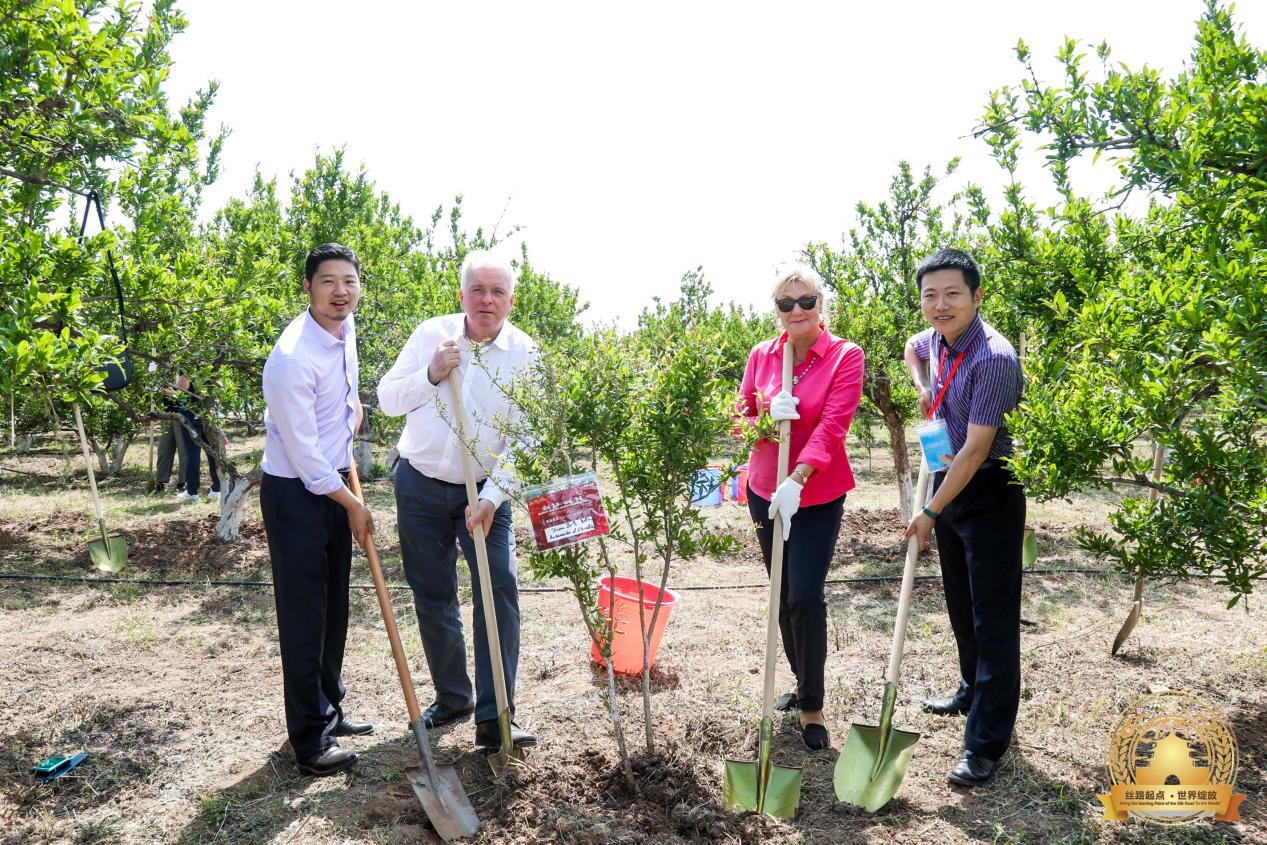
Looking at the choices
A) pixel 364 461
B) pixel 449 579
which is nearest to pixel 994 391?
pixel 449 579

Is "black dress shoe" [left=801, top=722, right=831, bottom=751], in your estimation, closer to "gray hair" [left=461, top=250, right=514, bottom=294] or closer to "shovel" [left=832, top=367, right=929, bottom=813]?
"shovel" [left=832, top=367, right=929, bottom=813]

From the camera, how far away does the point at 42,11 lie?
3514mm

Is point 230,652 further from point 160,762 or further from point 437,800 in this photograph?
point 437,800

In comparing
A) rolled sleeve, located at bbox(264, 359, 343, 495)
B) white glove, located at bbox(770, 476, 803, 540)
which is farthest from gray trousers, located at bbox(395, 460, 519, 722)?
white glove, located at bbox(770, 476, 803, 540)

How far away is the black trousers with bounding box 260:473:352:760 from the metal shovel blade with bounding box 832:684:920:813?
7.24 feet

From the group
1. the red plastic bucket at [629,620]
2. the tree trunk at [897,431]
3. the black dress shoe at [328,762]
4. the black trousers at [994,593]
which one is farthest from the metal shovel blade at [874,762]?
the tree trunk at [897,431]

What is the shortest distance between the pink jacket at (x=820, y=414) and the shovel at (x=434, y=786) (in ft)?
5.55

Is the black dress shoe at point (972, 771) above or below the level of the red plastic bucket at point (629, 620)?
below

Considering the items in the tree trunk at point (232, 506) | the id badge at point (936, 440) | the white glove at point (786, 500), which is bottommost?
the tree trunk at point (232, 506)

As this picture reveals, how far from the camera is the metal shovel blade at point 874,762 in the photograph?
125 inches

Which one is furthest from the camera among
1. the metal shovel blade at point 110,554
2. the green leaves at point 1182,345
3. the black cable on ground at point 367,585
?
the metal shovel blade at point 110,554

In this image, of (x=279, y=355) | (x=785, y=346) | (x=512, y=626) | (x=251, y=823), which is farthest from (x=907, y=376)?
(x=251, y=823)

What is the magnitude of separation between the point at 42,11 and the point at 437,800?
368 centimetres

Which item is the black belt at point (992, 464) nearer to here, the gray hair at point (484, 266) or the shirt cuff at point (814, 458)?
the shirt cuff at point (814, 458)
